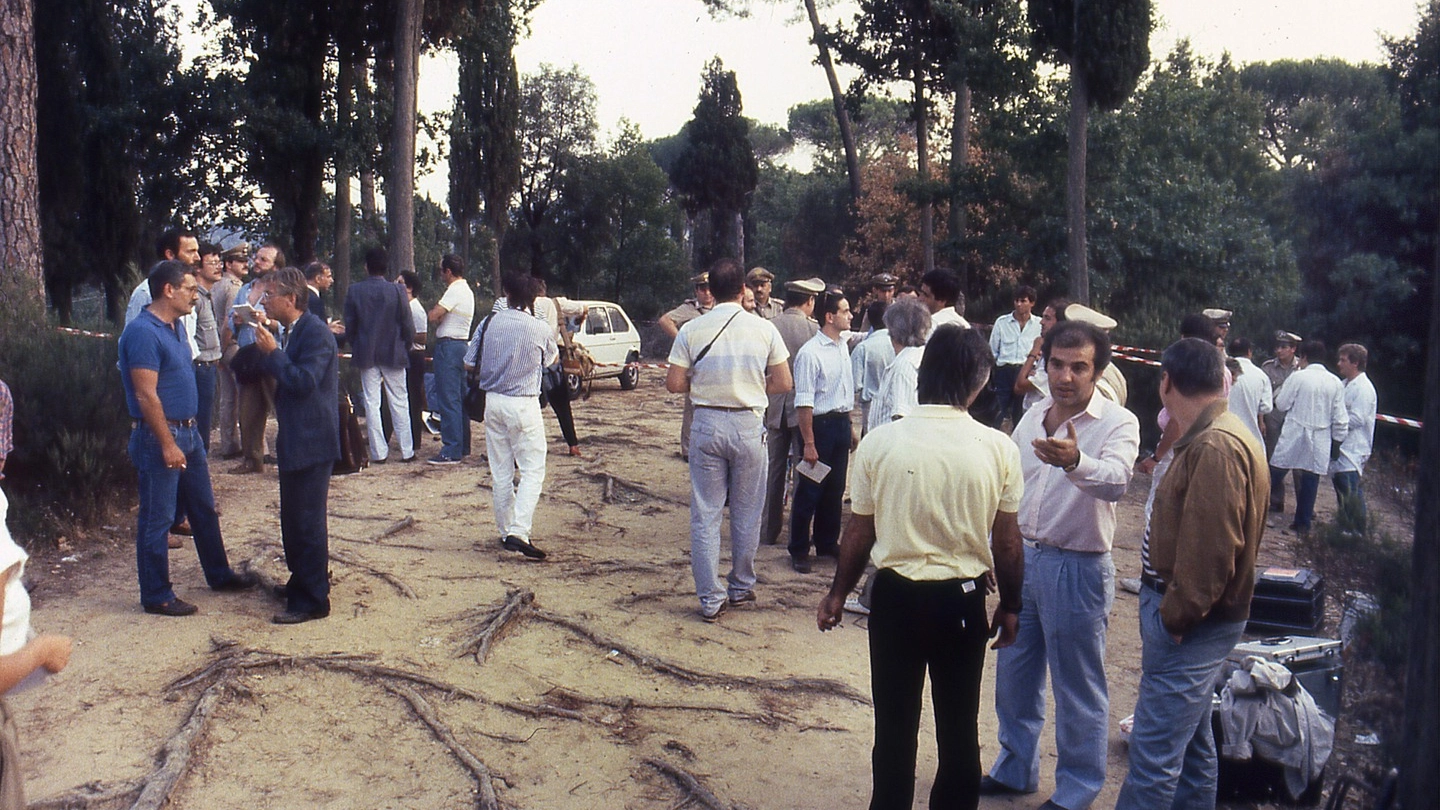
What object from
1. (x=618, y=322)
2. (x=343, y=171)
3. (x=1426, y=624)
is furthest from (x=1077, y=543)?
(x=343, y=171)

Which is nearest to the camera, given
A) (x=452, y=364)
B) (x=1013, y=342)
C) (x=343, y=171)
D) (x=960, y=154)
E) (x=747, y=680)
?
A: (x=747, y=680)

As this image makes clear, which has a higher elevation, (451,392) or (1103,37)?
(1103,37)

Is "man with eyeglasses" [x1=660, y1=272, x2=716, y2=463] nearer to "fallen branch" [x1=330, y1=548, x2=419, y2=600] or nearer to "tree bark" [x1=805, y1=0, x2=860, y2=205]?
"fallen branch" [x1=330, y1=548, x2=419, y2=600]

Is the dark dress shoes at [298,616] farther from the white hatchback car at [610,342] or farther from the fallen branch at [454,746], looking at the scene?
the white hatchback car at [610,342]

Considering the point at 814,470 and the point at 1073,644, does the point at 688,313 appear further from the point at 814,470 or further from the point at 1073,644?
the point at 1073,644

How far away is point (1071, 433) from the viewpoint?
4.06m

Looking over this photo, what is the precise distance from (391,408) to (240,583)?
4641 millimetres

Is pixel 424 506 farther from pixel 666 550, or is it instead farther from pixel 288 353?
pixel 288 353

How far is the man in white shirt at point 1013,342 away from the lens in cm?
1127

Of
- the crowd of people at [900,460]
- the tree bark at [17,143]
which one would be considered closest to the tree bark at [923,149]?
the crowd of people at [900,460]

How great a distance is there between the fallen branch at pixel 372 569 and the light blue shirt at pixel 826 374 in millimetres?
2725

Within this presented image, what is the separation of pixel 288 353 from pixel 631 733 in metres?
2.73

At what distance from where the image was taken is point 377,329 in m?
10.5

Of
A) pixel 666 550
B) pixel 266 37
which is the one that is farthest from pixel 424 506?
pixel 266 37
